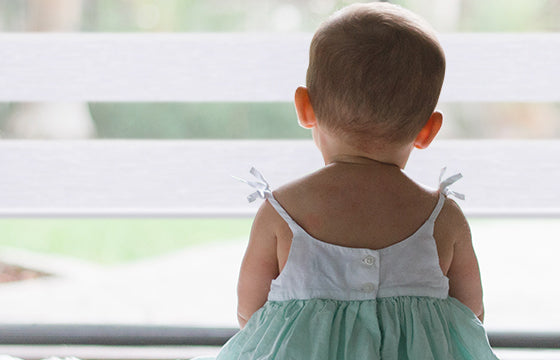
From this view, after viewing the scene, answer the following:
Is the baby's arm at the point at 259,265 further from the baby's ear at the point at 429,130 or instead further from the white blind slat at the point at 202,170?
the white blind slat at the point at 202,170

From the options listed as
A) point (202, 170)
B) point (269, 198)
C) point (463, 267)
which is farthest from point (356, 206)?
point (202, 170)

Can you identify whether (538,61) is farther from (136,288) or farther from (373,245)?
(136,288)

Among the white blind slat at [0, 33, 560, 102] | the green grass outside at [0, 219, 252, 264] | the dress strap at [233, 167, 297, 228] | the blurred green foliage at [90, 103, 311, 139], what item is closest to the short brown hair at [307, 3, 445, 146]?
the dress strap at [233, 167, 297, 228]

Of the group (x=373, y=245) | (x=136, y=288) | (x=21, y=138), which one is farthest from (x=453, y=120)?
(x=136, y=288)

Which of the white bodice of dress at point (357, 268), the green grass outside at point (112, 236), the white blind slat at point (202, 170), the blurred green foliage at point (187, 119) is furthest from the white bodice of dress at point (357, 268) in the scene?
the green grass outside at point (112, 236)

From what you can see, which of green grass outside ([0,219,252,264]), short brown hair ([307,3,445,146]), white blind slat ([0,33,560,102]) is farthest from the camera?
green grass outside ([0,219,252,264])

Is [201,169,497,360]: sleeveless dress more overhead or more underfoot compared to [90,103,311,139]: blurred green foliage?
more underfoot

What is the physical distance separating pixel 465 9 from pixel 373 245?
0.91m

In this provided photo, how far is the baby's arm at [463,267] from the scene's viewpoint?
1.17m

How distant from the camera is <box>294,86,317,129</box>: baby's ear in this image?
3.82 ft

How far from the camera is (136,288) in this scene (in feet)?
11.7

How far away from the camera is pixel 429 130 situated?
1163mm

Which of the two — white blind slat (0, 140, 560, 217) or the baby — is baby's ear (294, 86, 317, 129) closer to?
the baby

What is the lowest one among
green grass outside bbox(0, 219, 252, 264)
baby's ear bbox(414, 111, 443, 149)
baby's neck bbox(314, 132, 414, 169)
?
green grass outside bbox(0, 219, 252, 264)
